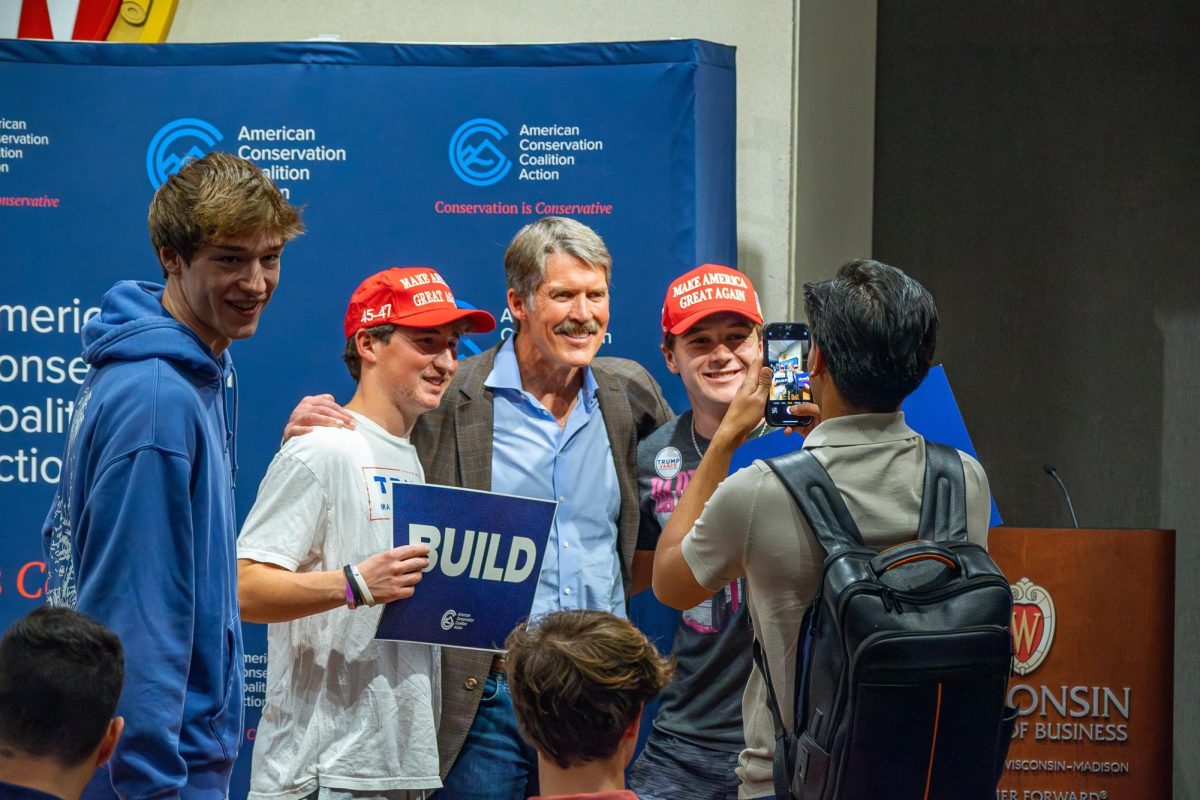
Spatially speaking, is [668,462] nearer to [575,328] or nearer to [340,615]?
[575,328]

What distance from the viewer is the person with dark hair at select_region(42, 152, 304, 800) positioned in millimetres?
1960

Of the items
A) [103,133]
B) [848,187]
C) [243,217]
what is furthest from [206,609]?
[848,187]

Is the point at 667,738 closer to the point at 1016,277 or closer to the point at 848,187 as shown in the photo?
the point at 848,187

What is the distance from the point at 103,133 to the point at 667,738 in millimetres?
2494

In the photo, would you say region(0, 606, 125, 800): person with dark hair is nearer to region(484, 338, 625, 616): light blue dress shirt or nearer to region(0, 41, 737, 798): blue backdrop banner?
region(484, 338, 625, 616): light blue dress shirt

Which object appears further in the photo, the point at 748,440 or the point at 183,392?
the point at 748,440

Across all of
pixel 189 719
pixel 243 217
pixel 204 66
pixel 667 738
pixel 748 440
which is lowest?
pixel 667 738

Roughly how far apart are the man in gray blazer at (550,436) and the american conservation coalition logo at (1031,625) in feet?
3.68

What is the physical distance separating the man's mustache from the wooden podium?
134 cm

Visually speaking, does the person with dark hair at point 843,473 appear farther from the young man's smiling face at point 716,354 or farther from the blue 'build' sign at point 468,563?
the young man's smiling face at point 716,354

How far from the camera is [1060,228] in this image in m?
5.60

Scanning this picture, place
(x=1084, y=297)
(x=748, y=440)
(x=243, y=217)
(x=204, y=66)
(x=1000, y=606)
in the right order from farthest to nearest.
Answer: (x=1084, y=297) → (x=204, y=66) → (x=748, y=440) → (x=243, y=217) → (x=1000, y=606)

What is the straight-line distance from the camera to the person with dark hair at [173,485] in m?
1.96

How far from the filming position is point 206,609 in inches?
83.0
